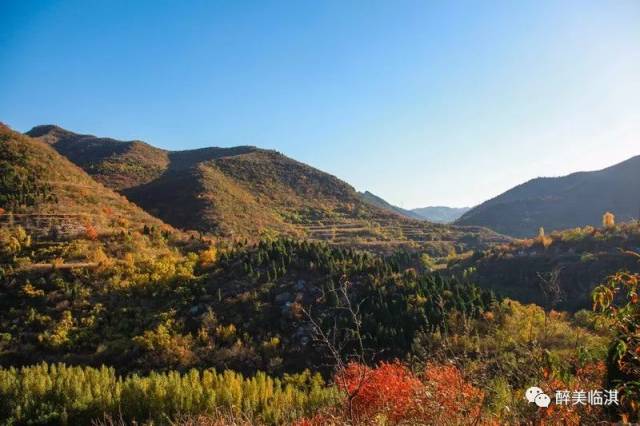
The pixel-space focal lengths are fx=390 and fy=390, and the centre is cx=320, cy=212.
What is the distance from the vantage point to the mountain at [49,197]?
31312 mm

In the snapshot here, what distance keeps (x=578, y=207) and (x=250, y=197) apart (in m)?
108

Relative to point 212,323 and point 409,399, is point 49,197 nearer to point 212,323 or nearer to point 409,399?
point 212,323

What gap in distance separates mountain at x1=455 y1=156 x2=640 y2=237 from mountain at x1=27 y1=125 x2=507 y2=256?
4285 cm

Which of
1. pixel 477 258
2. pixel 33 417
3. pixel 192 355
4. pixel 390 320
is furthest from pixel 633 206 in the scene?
pixel 33 417

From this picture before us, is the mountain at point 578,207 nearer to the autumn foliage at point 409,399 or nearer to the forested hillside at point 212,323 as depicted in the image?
the forested hillside at point 212,323

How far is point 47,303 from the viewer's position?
23078mm

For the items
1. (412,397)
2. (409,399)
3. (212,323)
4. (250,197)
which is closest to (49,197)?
(212,323)

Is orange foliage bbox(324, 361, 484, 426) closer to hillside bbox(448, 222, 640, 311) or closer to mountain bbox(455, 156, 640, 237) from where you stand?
hillside bbox(448, 222, 640, 311)

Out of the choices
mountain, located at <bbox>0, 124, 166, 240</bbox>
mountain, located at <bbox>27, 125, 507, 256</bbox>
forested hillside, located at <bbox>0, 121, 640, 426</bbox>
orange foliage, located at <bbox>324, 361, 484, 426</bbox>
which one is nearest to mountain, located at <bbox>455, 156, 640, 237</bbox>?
mountain, located at <bbox>27, 125, 507, 256</bbox>

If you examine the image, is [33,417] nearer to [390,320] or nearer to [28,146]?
[390,320]

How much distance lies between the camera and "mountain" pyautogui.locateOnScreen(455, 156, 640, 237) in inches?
4648

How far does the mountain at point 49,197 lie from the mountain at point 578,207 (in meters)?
111

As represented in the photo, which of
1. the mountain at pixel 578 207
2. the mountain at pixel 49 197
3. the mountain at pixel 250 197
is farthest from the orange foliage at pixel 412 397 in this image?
the mountain at pixel 578 207

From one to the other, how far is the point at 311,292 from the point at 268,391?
12.0 metres
